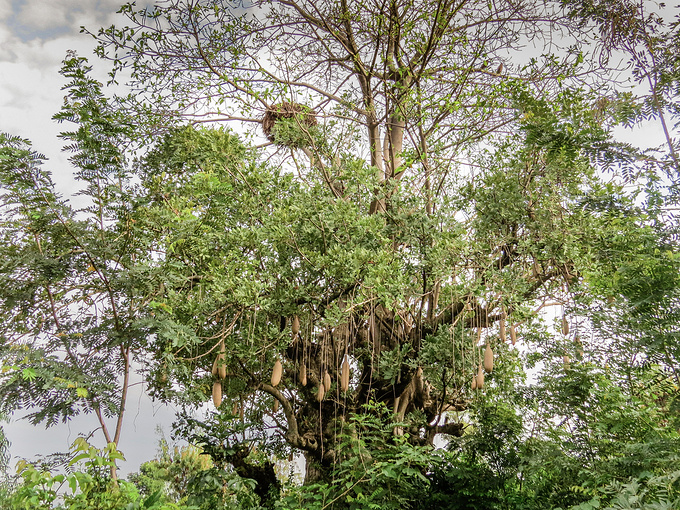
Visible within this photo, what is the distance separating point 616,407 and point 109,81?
4.79 m

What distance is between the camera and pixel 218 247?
405 cm

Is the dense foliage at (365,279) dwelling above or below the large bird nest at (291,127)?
below

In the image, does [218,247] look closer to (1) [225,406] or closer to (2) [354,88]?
(1) [225,406]

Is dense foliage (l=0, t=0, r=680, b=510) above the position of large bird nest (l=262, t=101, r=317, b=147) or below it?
below

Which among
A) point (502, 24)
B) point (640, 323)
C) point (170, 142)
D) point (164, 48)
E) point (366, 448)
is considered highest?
point (502, 24)

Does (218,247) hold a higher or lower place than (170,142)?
lower

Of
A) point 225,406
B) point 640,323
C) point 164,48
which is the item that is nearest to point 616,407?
point 640,323

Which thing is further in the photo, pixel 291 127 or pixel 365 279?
pixel 291 127

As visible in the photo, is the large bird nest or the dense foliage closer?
the dense foliage

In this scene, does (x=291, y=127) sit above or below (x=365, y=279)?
above

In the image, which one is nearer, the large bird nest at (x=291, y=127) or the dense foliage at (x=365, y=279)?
the dense foliage at (x=365, y=279)

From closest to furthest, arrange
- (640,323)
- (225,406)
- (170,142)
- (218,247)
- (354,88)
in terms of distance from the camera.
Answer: (640,323) → (218,247) → (170,142) → (225,406) → (354,88)

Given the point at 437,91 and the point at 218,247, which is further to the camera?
the point at 437,91

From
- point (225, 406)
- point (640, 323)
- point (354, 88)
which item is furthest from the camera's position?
point (354, 88)
